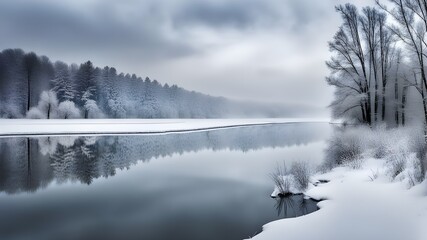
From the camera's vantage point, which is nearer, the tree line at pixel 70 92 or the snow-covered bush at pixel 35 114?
the snow-covered bush at pixel 35 114

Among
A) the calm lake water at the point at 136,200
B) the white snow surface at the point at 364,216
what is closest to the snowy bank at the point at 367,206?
the white snow surface at the point at 364,216

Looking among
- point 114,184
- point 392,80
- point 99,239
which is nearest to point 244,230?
point 99,239

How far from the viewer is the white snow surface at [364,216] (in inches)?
269

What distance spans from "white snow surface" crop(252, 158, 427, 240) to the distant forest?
6409 centimetres

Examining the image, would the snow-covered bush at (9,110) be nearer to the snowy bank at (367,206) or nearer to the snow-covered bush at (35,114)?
the snow-covered bush at (35,114)

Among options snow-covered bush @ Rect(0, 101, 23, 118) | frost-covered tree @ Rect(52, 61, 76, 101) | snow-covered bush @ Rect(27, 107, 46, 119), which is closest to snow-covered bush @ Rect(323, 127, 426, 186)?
snow-covered bush @ Rect(27, 107, 46, 119)

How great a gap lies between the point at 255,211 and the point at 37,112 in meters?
62.4

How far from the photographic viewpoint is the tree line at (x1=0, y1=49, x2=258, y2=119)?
6328 cm

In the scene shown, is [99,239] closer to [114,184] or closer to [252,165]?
[114,184]

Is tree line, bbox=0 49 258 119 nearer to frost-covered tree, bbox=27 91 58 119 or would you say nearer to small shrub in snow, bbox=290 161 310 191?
frost-covered tree, bbox=27 91 58 119

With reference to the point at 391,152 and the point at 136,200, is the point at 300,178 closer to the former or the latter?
the point at 391,152

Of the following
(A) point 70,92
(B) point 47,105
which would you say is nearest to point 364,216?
(B) point 47,105

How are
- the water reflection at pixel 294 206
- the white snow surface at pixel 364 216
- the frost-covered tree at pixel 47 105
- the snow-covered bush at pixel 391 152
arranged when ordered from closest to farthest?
the white snow surface at pixel 364 216 < the water reflection at pixel 294 206 < the snow-covered bush at pixel 391 152 < the frost-covered tree at pixel 47 105

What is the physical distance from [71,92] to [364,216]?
7362cm
